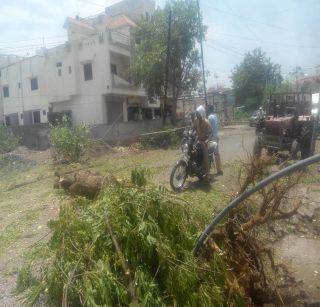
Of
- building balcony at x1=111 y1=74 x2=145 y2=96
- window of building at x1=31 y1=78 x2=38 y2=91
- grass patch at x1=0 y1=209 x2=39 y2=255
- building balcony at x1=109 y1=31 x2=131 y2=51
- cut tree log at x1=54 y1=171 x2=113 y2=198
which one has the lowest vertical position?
grass patch at x1=0 y1=209 x2=39 y2=255

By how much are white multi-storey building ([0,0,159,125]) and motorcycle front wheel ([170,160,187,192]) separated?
17.3 m

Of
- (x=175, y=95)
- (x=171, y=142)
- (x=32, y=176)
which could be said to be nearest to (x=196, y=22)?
(x=175, y=95)

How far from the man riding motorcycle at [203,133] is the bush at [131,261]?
372 centimetres

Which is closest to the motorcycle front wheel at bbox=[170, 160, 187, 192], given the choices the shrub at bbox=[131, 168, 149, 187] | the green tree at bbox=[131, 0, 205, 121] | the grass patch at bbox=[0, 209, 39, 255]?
the shrub at bbox=[131, 168, 149, 187]

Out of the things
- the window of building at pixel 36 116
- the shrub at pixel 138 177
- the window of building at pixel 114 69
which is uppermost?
the window of building at pixel 114 69

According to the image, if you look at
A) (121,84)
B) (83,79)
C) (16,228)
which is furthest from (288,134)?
(83,79)

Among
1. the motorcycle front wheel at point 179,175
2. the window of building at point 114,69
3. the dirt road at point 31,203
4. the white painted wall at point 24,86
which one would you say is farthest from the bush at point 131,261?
the white painted wall at point 24,86

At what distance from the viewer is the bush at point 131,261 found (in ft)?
10.1

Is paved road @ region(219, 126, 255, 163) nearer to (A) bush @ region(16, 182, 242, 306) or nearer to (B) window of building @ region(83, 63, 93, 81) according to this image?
(A) bush @ region(16, 182, 242, 306)

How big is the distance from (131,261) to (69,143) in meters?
11.6

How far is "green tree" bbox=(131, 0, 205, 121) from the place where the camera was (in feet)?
69.7

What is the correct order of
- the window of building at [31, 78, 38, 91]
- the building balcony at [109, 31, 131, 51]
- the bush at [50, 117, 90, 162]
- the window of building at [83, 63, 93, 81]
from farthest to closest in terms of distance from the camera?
the window of building at [31, 78, 38, 91] < the window of building at [83, 63, 93, 81] < the building balcony at [109, 31, 131, 51] < the bush at [50, 117, 90, 162]

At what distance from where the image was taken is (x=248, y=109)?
37875mm

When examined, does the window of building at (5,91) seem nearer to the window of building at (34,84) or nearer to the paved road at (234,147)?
the window of building at (34,84)
